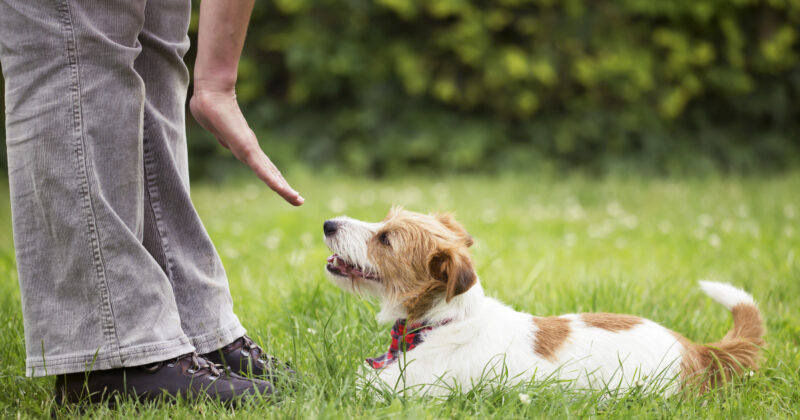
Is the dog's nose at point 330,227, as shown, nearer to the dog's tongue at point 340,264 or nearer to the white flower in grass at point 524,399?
the dog's tongue at point 340,264

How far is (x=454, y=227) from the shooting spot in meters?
2.48

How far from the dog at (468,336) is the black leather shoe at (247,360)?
0.32m

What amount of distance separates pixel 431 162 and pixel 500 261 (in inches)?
217

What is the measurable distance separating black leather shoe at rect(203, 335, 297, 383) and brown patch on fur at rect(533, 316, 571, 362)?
0.80 meters

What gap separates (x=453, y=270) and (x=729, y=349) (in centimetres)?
109

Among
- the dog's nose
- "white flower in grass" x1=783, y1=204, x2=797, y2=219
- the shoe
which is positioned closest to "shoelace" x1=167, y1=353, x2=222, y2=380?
the shoe

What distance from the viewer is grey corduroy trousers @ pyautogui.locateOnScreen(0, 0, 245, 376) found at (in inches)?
70.4

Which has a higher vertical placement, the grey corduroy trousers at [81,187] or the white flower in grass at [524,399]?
the grey corduroy trousers at [81,187]

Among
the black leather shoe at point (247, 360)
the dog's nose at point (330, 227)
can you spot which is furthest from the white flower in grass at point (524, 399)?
the dog's nose at point (330, 227)

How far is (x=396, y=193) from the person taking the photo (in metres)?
6.98

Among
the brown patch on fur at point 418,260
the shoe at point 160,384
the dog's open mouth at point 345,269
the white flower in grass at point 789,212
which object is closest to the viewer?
the shoe at point 160,384

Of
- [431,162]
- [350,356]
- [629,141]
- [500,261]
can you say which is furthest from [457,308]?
[629,141]

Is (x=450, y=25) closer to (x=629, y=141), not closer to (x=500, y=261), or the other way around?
(x=629, y=141)

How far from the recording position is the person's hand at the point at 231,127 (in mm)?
1966
